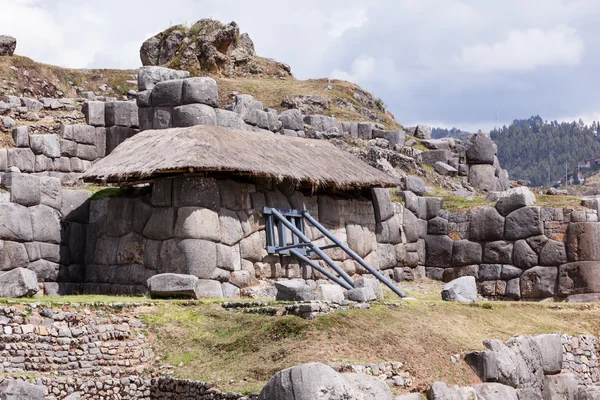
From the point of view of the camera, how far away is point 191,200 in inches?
924

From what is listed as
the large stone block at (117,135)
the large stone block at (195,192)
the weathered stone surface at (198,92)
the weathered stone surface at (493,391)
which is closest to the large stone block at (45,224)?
the large stone block at (195,192)

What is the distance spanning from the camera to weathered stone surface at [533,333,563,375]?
20609 mm

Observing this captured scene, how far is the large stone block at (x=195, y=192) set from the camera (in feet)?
77.0

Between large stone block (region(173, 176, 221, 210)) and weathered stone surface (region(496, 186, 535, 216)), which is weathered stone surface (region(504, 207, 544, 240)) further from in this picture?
large stone block (region(173, 176, 221, 210))

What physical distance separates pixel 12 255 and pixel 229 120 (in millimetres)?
7577

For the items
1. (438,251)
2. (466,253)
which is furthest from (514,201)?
(438,251)

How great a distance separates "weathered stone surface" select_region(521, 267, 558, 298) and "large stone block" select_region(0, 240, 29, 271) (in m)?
14.2

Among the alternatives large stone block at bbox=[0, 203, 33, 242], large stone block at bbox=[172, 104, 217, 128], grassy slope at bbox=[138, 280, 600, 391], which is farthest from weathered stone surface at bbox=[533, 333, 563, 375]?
large stone block at bbox=[0, 203, 33, 242]

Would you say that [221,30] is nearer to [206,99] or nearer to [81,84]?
[81,84]

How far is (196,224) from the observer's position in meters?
23.2

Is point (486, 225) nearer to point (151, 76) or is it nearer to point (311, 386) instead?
point (151, 76)

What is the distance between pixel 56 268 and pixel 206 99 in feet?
20.4

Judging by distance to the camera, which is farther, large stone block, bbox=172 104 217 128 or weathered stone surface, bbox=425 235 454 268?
weathered stone surface, bbox=425 235 454 268

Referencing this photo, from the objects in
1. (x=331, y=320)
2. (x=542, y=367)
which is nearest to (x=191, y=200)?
(x=331, y=320)
